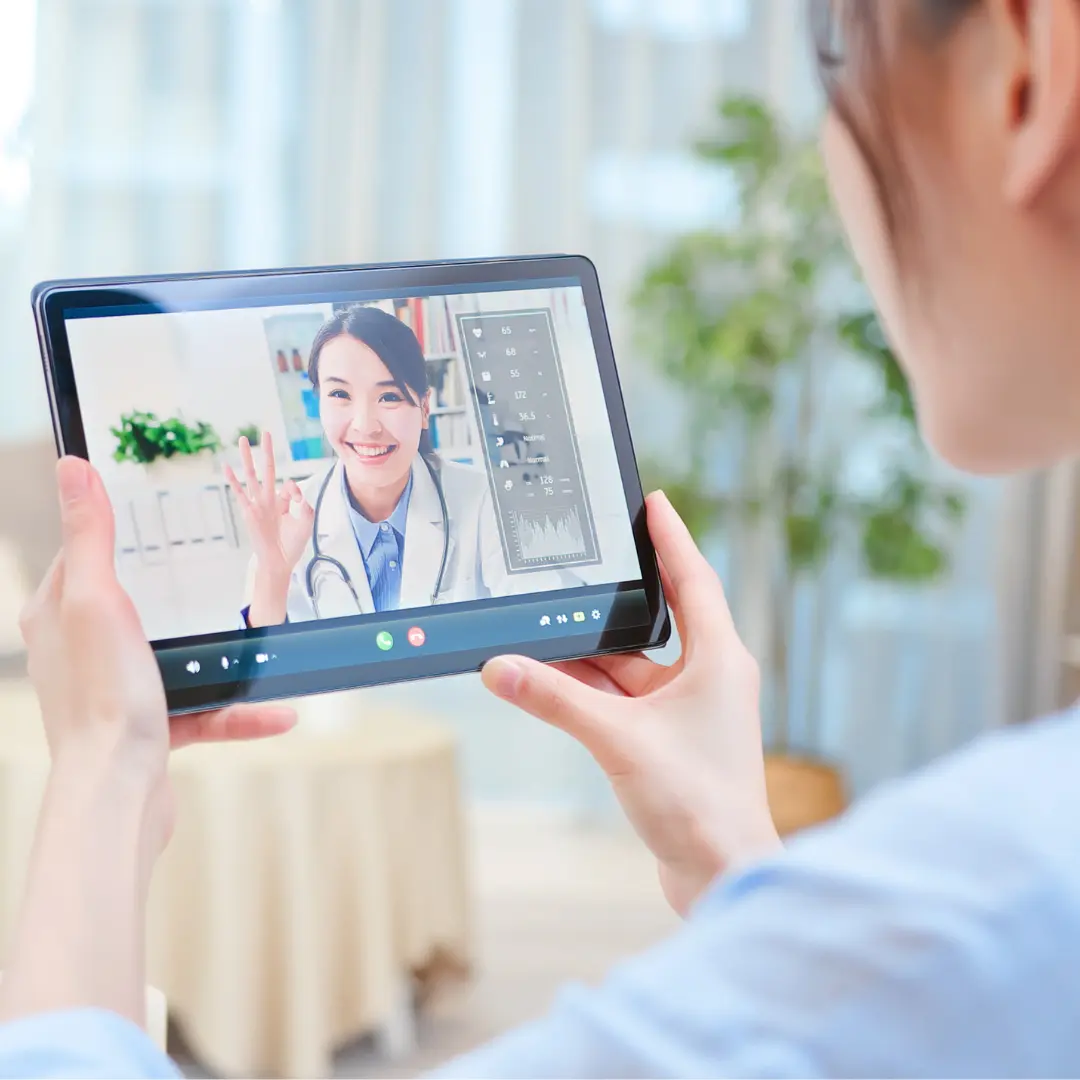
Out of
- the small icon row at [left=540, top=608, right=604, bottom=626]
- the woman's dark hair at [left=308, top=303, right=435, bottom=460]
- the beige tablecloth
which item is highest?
the woman's dark hair at [left=308, top=303, right=435, bottom=460]

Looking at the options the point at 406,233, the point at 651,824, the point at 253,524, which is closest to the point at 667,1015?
the point at 651,824

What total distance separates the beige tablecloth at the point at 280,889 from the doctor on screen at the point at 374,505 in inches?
50.8

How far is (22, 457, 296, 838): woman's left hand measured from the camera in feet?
2.20

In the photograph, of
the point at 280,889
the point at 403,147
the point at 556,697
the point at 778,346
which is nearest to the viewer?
the point at 556,697

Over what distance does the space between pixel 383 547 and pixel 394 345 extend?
0.45 feet

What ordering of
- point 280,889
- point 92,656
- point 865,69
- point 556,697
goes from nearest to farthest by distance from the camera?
point 865,69 → point 92,656 → point 556,697 → point 280,889

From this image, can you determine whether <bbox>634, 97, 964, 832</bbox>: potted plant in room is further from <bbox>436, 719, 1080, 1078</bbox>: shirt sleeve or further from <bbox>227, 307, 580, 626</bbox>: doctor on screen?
<bbox>436, 719, 1080, 1078</bbox>: shirt sleeve

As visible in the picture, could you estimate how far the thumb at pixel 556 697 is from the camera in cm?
81

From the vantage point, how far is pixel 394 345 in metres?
0.89

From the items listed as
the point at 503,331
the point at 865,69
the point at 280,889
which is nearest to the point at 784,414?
the point at 280,889

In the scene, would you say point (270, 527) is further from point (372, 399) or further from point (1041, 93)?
point (1041, 93)

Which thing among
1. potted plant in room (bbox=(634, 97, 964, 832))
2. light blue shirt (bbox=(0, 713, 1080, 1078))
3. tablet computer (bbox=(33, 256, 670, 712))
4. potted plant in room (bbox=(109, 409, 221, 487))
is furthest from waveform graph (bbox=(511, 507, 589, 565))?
potted plant in room (bbox=(634, 97, 964, 832))

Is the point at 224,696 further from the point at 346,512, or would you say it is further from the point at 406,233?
the point at 406,233

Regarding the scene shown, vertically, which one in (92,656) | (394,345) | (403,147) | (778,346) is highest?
(403,147)
